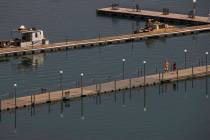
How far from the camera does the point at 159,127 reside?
97.6 metres

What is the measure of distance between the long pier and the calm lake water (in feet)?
2.36

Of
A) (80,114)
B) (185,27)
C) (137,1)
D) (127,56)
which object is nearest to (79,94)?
(80,114)

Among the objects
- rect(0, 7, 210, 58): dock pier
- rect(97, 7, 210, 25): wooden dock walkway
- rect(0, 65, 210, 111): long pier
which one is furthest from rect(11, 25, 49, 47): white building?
rect(97, 7, 210, 25): wooden dock walkway

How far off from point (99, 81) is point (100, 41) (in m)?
21.5

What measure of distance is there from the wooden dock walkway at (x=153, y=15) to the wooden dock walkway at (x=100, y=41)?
13.0ft

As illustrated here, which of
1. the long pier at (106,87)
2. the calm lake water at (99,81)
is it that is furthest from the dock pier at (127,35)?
the long pier at (106,87)

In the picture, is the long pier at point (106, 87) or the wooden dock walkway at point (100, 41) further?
the wooden dock walkway at point (100, 41)

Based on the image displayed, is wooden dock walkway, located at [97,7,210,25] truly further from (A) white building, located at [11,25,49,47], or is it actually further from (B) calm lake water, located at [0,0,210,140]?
(A) white building, located at [11,25,49,47]

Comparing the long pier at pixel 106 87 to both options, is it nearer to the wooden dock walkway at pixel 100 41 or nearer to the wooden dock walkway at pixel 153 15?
the wooden dock walkway at pixel 100 41

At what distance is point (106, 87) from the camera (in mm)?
106000

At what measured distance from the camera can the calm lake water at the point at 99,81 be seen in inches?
3795

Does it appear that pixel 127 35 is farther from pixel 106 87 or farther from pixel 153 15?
pixel 106 87

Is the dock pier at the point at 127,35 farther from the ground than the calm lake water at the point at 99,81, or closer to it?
farther from the ground

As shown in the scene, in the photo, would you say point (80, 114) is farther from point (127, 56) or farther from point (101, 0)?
point (101, 0)
